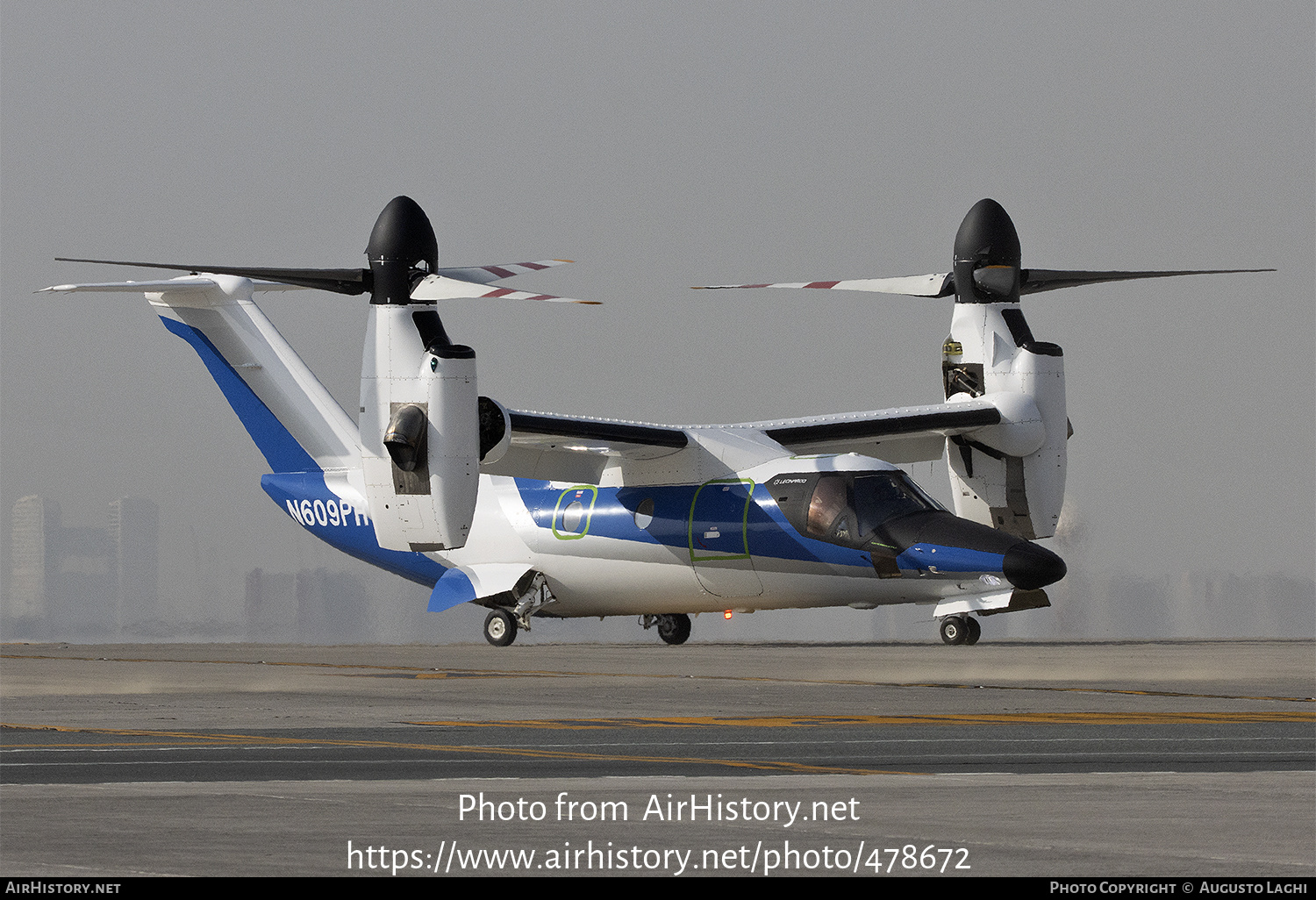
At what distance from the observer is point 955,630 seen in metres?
28.8

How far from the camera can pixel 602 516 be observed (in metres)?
28.8

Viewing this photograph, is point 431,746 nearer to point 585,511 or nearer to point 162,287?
point 585,511

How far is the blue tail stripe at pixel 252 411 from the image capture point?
33719 millimetres

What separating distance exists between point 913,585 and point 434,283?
8.00 metres

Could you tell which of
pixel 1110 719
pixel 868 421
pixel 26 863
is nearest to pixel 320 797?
pixel 26 863

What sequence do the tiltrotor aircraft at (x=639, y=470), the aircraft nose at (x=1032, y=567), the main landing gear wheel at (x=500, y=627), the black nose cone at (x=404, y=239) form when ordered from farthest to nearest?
1. the main landing gear wheel at (x=500, y=627)
2. the black nose cone at (x=404, y=239)
3. the tiltrotor aircraft at (x=639, y=470)
4. the aircraft nose at (x=1032, y=567)

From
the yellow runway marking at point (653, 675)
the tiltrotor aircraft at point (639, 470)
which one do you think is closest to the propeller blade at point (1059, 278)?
the tiltrotor aircraft at point (639, 470)

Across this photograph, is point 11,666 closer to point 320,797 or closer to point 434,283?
point 434,283

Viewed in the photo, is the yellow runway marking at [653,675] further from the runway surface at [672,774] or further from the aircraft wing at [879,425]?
the aircraft wing at [879,425]

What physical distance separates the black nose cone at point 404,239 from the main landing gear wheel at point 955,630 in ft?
32.8

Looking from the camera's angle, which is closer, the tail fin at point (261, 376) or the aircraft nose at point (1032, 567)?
the aircraft nose at point (1032, 567)

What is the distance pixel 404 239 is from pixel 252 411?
32.8ft

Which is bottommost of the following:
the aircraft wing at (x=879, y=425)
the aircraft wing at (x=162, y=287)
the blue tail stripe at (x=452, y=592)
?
the blue tail stripe at (x=452, y=592)

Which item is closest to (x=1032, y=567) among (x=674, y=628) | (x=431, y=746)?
(x=674, y=628)
